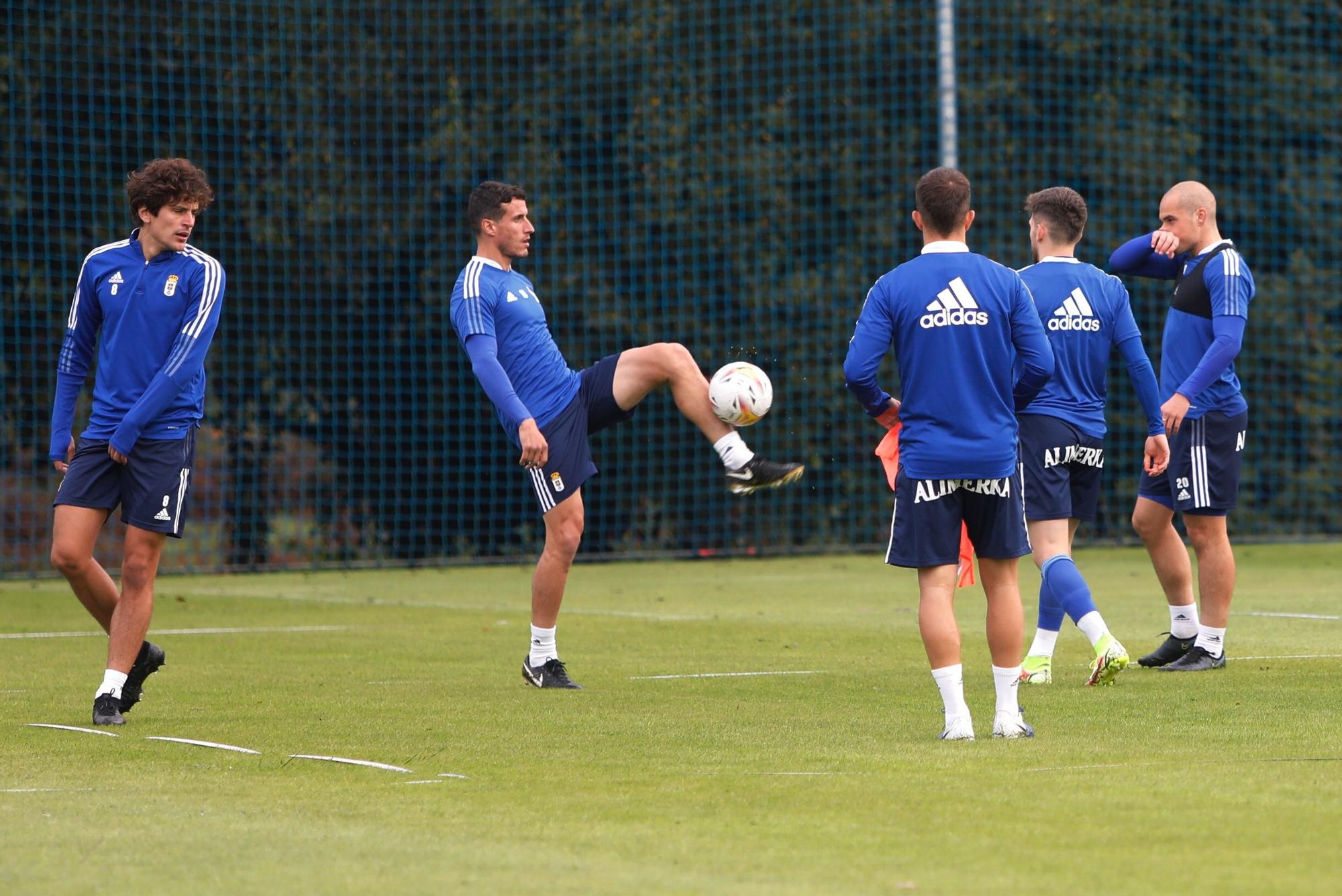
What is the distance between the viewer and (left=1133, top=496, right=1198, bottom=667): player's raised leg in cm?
829

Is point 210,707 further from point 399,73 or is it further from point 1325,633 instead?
point 399,73

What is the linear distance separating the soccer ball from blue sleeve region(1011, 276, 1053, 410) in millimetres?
1491

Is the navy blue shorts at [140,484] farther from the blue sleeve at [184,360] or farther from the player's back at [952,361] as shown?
the player's back at [952,361]

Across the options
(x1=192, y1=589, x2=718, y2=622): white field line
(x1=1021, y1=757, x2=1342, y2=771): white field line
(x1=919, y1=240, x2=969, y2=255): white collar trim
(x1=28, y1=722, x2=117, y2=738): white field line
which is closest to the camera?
(x1=1021, y1=757, x2=1342, y2=771): white field line

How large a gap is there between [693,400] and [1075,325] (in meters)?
1.53

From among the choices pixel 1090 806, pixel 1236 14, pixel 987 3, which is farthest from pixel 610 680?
pixel 1236 14

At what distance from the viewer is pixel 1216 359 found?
796 cm

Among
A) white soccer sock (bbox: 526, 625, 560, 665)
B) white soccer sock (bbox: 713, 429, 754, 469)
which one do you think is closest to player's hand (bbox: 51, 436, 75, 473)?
white soccer sock (bbox: 526, 625, 560, 665)

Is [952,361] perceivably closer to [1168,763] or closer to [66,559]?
[1168,763]

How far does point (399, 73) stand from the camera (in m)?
19.0

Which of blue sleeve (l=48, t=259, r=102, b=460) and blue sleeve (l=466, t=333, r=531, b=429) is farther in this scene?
blue sleeve (l=466, t=333, r=531, b=429)

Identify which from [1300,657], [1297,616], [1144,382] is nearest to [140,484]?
[1144,382]

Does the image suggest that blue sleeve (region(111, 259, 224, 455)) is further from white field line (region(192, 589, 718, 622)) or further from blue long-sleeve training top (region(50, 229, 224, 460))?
white field line (region(192, 589, 718, 622))

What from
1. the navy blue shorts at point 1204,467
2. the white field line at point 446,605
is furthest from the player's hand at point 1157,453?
the white field line at point 446,605
